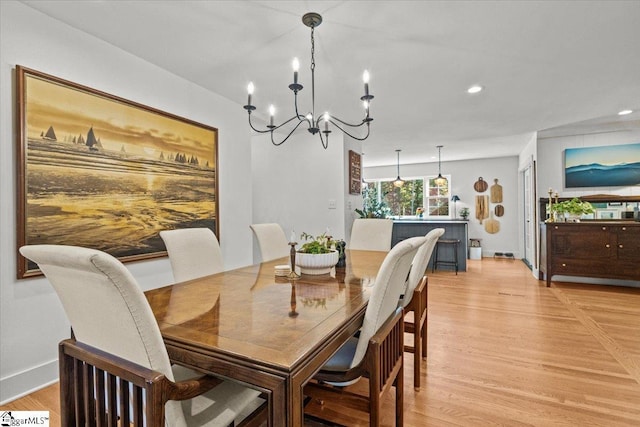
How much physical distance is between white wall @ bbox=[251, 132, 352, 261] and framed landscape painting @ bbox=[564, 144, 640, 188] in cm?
352

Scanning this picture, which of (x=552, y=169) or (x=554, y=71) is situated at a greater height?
(x=554, y=71)

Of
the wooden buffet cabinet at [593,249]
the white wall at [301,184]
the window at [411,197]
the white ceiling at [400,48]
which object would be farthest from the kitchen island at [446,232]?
the white ceiling at [400,48]

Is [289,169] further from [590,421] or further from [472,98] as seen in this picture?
[590,421]

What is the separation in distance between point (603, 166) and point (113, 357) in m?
6.26

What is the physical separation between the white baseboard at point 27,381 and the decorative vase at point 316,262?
1751 mm

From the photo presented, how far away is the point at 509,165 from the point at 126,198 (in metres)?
7.78

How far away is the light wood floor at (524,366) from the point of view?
69.1 inches

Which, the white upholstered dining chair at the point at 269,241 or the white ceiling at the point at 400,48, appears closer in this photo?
the white ceiling at the point at 400,48

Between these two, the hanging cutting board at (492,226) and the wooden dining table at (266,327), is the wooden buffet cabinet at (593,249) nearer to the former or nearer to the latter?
the hanging cutting board at (492,226)

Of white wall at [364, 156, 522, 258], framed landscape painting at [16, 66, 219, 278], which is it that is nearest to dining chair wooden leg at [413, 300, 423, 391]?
framed landscape painting at [16, 66, 219, 278]

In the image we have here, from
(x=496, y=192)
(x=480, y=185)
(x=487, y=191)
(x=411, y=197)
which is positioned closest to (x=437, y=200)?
(x=411, y=197)

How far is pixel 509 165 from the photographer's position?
291 inches

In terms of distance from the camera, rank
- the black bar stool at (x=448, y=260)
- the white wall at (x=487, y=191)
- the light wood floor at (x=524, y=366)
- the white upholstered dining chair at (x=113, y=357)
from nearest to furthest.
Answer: the white upholstered dining chair at (x=113, y=357) < the light wood floor at (x=524, y=366) < the black bar stool at (x=448, y=260) < the white wall at (x=487, y=191)

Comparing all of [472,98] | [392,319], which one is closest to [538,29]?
[472,98]
